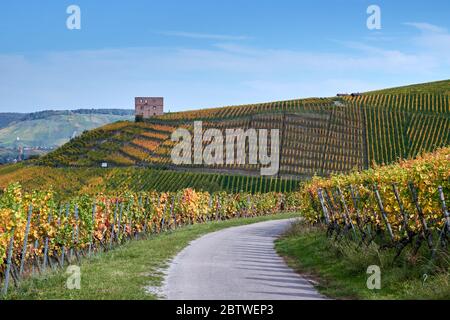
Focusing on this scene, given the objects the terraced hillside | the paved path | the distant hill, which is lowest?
the paved path

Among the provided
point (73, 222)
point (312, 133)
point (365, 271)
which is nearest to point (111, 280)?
point (365, 271)

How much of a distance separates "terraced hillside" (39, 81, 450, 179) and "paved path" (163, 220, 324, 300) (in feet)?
164

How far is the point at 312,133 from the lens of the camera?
10088 cm

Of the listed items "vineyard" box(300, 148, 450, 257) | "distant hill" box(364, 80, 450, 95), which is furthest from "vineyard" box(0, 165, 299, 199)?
"distant hill" box(364, 80, 450, 95)

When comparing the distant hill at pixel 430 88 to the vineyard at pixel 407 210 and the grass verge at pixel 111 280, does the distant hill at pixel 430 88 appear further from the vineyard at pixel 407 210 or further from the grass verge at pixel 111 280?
the grass verge at pixel 111 280

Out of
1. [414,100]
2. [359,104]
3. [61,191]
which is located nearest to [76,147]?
[61,191]

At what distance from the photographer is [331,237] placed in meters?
22.2

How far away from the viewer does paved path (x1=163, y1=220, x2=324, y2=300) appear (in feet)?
41.7

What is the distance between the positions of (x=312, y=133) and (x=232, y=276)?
8677 centimetres

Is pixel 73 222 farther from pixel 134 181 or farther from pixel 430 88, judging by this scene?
pixel 430 88

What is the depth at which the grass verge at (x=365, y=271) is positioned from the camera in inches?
488

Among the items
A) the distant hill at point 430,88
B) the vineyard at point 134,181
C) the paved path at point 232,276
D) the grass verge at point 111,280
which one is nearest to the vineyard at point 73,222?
the grass verge at point 111,280

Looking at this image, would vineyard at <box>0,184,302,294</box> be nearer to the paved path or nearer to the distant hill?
the paved path

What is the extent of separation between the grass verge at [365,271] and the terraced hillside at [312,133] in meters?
52.8
